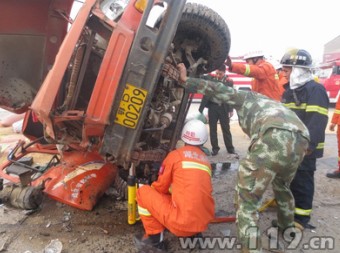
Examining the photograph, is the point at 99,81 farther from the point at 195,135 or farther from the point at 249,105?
the point at 249,105

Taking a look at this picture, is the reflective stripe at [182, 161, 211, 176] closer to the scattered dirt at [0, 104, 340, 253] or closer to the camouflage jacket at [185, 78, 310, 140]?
the camouflage jacket at [185, 78, 310, 140]

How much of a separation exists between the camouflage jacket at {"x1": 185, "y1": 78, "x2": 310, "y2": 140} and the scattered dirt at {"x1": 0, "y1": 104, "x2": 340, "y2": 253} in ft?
3.38

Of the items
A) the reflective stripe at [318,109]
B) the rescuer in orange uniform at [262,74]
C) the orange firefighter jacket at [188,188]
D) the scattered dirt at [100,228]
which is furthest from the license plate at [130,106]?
the rescuer in orange uniform at [262,74]

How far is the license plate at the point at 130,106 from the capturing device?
2307 millimetres

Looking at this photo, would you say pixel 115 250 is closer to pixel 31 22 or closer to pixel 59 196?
pixel 59 196

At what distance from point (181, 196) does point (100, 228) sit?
0.96 metres

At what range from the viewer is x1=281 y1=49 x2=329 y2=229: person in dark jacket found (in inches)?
110

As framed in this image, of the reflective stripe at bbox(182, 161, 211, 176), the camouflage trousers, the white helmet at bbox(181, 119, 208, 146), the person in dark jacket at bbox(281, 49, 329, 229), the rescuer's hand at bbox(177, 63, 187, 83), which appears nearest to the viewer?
the camouflage trousers

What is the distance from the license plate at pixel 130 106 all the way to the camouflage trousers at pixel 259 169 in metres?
0.87

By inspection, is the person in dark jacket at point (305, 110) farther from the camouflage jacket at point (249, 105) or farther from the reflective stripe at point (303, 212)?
the camouflage jacket at point (249, 105)

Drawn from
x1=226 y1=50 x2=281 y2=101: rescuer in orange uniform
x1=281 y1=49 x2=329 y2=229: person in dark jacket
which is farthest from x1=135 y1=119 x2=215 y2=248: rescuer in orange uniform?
x1=226 y1=50 x2=281 y2=101: rescuer in orange uniform

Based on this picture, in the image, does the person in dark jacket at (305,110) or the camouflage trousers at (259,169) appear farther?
the person in dark jacket at (305,110)

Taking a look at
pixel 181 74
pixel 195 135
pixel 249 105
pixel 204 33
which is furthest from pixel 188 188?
pixel 204 33

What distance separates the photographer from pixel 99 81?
7.30 ft
